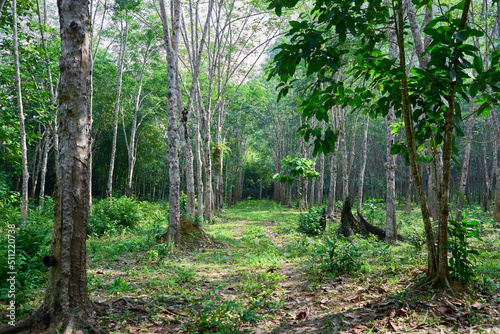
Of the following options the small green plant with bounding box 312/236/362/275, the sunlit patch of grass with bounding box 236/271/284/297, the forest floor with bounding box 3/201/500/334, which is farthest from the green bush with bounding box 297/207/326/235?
the sunlit patch of grass with bounding box 236/271/284/297

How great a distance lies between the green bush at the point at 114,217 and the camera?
969cm

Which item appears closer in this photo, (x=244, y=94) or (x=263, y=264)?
(x=263, y=264)

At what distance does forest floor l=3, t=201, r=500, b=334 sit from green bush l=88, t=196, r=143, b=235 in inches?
107

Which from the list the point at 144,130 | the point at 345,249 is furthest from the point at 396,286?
the point at 144,130

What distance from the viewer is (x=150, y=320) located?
3.40 meters

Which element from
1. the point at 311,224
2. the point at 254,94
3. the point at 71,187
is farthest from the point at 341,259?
the point at 254,94

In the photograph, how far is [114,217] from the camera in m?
11.0

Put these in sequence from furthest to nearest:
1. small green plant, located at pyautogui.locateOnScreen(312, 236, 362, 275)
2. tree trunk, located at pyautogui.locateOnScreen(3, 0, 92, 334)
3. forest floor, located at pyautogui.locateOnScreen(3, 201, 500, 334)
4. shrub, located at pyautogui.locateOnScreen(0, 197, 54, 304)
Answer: small green plant, located at pyautogui.locateOnScreen(312, 236, 362, 275) → shrub, located at pyautogui.locateOnScreen(0, 197, 54, 304) → forest floor, located at pyautogui.locateOnScreen(3, 201, 500, 334) → tree trunk, located at pyautogui.locateOnScreen(3, 0, 92, 334)

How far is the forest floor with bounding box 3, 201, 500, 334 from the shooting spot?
316 centimetres

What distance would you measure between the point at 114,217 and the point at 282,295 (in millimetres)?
8498

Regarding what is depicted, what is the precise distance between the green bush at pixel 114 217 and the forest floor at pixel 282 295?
2728 millimetres

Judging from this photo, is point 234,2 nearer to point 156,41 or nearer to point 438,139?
point 156,41

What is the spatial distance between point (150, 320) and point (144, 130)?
21.3 metres

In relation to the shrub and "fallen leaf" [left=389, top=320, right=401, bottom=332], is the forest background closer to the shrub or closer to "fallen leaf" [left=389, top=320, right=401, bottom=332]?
"fallen leaf" [left=389, top=320, right=401, bottom=332]
